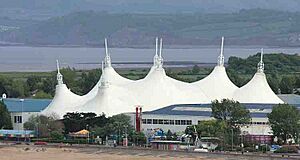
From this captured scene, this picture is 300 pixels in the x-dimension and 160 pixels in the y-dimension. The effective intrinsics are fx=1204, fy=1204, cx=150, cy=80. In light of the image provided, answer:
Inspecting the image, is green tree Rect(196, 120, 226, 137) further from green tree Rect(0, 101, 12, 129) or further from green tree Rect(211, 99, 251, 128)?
green tree Rect(0, 101, 12, 129)

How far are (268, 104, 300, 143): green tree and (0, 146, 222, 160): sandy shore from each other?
609 centimetres

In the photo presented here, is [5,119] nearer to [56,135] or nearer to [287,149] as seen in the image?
[56,135]

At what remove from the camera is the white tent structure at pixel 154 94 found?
2461 inches

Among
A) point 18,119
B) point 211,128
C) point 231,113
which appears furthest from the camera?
point 18,119

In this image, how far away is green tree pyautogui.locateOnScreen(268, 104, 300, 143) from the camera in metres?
55.1

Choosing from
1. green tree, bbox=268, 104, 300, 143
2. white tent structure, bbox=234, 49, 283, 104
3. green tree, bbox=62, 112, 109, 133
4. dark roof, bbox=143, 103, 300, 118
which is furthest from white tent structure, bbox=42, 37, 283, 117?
green tree, bbox=268, 104, 300, 143

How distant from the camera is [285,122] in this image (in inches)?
2175

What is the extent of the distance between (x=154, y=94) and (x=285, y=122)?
36.0 ft

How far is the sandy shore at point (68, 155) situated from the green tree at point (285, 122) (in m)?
6.09

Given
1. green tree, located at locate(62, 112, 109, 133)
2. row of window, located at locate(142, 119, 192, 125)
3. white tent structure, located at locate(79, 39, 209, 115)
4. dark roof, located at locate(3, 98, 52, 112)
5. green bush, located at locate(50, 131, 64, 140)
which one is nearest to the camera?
green bush, located at locate(50, 131, 64, 140)

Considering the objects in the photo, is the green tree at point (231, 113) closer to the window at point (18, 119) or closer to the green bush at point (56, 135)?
the green bush at point (56, 135)

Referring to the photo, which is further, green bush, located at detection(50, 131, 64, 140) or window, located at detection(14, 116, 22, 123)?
window, located at detection(14, 116, 22, 123)

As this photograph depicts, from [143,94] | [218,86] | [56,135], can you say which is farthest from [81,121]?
[218,86]

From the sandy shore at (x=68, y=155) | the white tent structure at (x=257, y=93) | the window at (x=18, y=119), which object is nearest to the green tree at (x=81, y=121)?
the window at (x=18, y=119)
